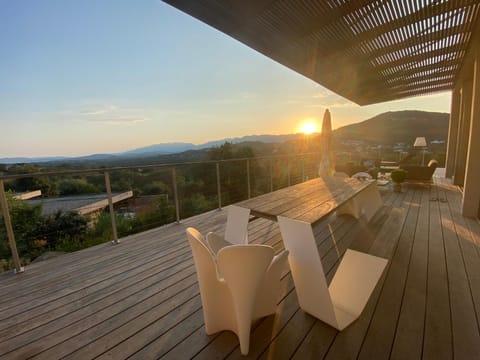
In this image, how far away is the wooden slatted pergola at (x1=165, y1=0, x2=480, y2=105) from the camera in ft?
8.76

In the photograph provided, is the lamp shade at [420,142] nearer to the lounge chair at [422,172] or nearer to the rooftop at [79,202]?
the lounge chair at [422,172]

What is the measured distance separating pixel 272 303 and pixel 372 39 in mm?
4312

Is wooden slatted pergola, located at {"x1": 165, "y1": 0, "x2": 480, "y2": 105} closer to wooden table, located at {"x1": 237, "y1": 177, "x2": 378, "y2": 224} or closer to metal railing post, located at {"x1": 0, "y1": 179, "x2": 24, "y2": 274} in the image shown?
wooden table, located at {"x1": 237, "y1": 177, "x2": 378, "y2": 224}

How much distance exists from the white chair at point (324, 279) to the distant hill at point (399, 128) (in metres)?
9.32

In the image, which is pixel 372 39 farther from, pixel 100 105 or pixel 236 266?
pixel 100 105

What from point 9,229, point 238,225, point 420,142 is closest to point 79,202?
point 9,229

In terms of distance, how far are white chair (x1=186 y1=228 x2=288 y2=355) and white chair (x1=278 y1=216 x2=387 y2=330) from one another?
0.16m

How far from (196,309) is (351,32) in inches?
166

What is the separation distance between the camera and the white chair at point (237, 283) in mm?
1078

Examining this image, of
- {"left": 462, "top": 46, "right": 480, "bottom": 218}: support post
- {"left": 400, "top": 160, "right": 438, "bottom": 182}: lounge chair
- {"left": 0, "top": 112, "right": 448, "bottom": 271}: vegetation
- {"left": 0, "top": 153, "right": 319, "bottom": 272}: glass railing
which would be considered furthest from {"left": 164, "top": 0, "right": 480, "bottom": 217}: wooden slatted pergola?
{"left": 0, "top": 153, "right": 319, "bottom": 272}: glass railing

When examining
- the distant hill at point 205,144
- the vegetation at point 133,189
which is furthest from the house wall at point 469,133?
the distant hill at point 205,144

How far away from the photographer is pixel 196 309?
64.6 inches

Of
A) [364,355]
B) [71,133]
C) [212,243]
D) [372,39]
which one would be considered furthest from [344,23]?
[71,133]

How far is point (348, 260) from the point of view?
1.74m
